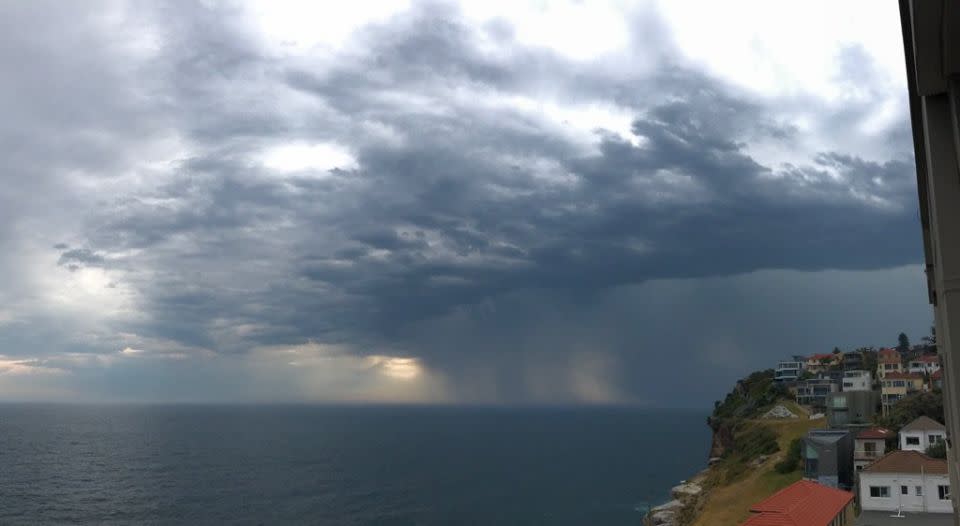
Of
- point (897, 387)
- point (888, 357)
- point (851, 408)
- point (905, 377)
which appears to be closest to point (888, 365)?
point (888, 357)

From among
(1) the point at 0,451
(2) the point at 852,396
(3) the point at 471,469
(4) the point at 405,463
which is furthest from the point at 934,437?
(1) the point at 0,451

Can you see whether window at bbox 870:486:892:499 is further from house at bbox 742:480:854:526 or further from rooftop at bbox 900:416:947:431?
rooftop at bbox 900:416:947:431

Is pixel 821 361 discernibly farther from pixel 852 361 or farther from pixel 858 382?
pixel 858 382

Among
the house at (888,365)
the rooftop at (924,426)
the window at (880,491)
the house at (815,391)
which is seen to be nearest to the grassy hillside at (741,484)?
the rooftop at (924,426)

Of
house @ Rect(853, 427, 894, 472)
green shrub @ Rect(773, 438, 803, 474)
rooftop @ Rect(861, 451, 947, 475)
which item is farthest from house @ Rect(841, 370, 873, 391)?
rooftop @ Rect(861, 451, 947, 475)

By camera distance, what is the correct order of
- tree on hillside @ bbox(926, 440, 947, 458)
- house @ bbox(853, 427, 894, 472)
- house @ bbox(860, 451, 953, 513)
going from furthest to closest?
house @ bbox(853, 427, 894, 472) < tree on hillside @ bbox(926, 440, 947, 458) < house @ bbox(860, 451, 953, 513)

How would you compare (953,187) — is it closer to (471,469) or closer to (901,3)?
(901,3)
